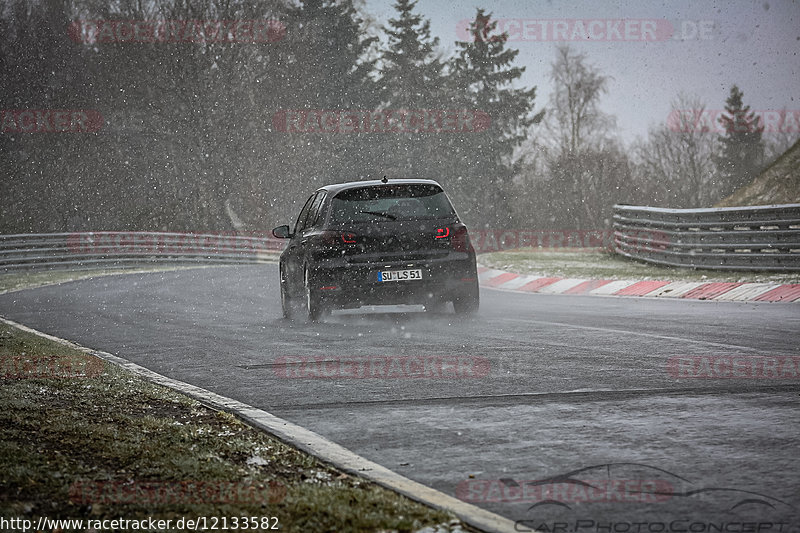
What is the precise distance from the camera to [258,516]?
13.5 ft

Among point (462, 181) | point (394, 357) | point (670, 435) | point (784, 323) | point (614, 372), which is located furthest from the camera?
point (462, 181)

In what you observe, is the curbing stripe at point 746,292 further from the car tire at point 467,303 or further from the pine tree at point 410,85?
the pine tree at point 410,85

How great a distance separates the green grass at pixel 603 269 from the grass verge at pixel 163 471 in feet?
39.2

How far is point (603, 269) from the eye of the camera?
69.6 feet


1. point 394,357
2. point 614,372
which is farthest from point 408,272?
point 614,372

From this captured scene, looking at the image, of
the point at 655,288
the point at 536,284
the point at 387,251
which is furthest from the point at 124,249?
the point at 387,251

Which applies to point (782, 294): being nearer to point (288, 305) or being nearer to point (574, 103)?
point (288, 305)

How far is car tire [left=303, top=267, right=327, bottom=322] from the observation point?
13117mm

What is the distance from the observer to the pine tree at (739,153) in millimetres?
79312

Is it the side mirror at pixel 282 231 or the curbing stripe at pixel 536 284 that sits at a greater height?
the side mirror at pixel 282 231

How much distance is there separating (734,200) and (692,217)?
39.0 feet

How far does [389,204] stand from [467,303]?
1.60 metres

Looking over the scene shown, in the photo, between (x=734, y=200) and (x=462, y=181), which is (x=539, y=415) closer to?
(x=734, y=200)

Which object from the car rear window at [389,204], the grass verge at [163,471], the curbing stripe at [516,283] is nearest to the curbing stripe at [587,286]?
the curbing stripe at [516,283]
